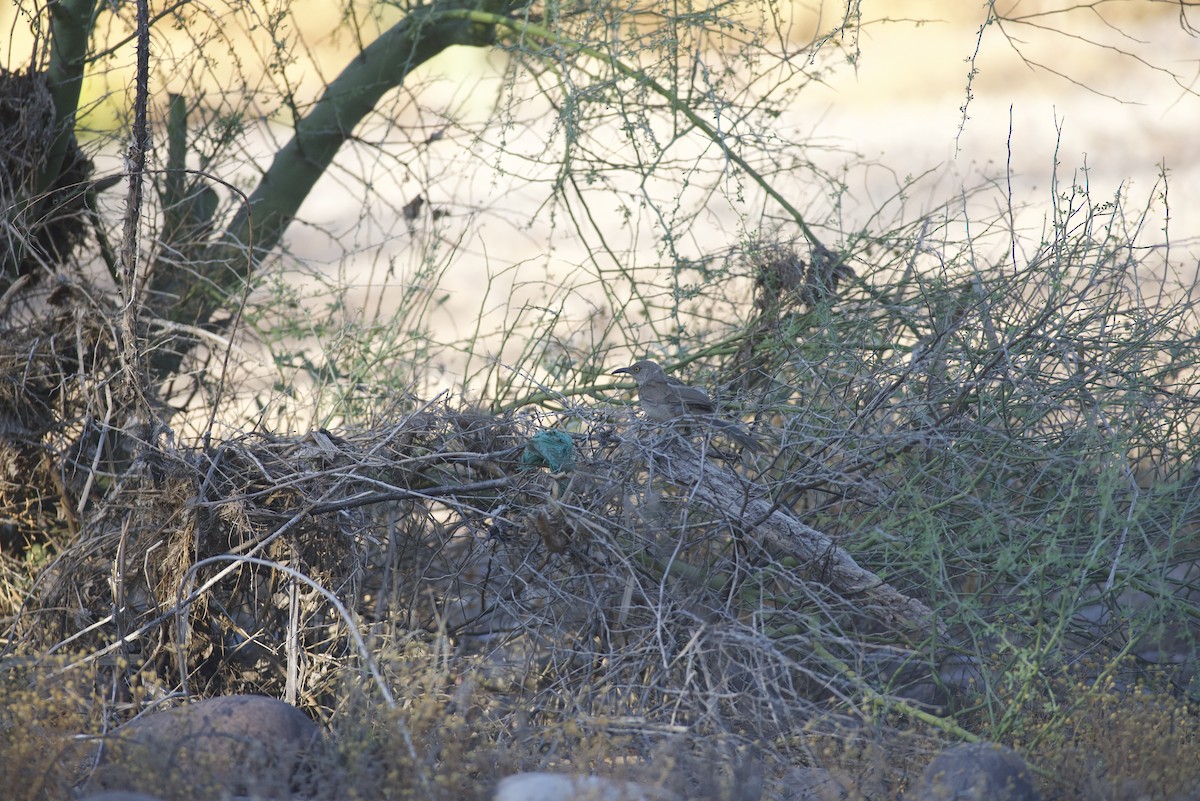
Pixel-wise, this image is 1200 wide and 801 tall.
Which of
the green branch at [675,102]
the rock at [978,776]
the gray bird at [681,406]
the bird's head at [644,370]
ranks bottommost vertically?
the rock at [978,776]

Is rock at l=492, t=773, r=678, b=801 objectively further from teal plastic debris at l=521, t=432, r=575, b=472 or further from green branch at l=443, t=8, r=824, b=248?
green branch at l=443, t=8, r=824, b=248

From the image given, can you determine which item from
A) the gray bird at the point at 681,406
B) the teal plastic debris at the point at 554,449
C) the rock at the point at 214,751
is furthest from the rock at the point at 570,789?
the gray bird at the point at 681,406

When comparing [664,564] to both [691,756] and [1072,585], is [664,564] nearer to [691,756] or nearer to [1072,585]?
[691,756]

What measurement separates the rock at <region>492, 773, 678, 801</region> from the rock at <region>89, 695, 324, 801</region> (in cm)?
73

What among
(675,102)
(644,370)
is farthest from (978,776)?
(675,102)

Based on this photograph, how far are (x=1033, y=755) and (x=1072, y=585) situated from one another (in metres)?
1.07

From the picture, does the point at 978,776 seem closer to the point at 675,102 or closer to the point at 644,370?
the point at 644,370

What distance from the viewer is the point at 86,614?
5102mm

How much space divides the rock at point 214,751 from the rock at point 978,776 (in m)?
2.07

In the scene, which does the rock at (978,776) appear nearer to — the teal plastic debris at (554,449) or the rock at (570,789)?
the rock at (570,789)

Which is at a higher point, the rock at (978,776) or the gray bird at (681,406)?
the gray bird at (681,406)

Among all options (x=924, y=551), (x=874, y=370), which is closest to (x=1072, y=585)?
(x=924, y=551)

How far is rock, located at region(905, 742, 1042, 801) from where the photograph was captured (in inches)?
143

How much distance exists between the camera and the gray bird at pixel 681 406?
4.90 m
